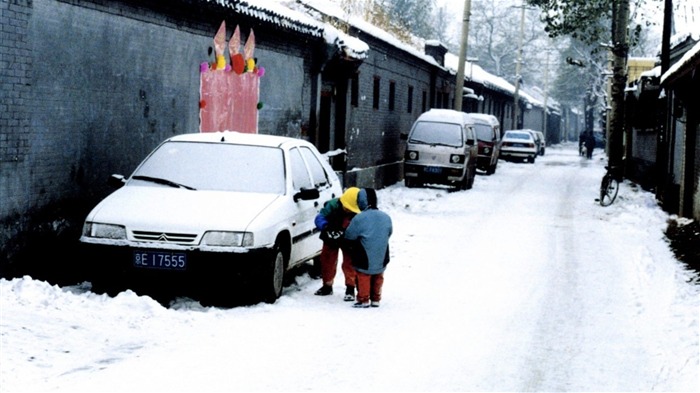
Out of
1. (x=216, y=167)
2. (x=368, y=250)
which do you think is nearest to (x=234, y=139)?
(x=216, y=167)

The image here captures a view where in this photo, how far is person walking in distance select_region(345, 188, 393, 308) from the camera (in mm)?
9414

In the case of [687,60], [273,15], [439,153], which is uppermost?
[273,15]

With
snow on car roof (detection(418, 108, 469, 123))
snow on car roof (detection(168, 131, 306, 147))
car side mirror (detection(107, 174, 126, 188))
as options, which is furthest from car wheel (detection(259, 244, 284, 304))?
snow on car roof (detection(418, 108, 469, 123))

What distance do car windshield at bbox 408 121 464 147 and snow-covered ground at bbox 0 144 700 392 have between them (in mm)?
13355

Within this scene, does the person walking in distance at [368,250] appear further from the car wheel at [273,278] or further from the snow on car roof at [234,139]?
the snow on car roof at [234,139]

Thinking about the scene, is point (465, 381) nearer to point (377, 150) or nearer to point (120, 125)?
point (120, 125)

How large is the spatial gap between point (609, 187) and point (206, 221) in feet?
49.5

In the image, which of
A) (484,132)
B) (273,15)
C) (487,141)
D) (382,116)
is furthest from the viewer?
(484,132)

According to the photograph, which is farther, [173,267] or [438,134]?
[438,134]

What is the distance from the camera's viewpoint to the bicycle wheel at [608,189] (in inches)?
865

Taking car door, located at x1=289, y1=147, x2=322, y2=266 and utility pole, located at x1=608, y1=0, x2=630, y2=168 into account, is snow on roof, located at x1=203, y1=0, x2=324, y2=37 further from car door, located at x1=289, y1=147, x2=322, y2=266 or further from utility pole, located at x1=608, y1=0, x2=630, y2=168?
utility pole, located at x1=608, y1=0, x2=630, y2=168

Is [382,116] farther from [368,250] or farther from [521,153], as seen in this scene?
Answer: [521,153]

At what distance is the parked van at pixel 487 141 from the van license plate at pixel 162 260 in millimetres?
26714

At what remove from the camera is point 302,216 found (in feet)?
33.4
